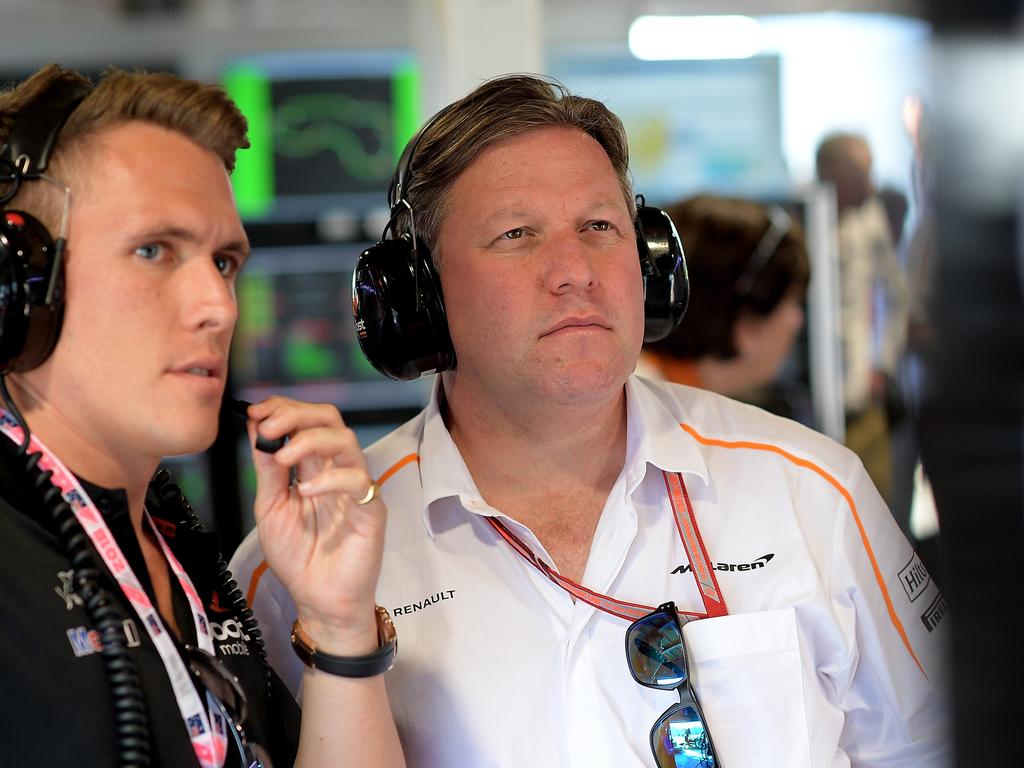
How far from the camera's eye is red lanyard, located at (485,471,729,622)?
151cm

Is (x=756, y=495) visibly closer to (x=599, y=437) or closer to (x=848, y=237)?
(x=599, y=437)

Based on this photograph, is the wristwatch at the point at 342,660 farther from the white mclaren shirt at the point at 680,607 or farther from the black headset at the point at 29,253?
the black headset at the point at 29,253

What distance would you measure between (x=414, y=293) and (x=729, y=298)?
1.29 metres

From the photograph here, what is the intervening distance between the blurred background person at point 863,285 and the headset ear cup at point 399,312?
2.19m

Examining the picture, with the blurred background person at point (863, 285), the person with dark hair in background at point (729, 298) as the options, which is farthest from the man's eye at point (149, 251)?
the blurred background person at point (863, 285)

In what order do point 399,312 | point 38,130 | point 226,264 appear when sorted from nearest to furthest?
point 38,130 → point 226,264 → point 399,312

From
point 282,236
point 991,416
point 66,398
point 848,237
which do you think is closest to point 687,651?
point 66,398

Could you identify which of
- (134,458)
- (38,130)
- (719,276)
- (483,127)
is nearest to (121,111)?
(38,130)

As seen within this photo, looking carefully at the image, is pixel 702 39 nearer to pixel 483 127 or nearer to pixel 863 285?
pixel 863 285

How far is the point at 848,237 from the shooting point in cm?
385

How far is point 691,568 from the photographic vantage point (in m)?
1.56

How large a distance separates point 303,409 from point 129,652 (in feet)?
1.06

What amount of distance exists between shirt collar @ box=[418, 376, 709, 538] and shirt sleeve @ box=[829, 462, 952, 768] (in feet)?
0.76

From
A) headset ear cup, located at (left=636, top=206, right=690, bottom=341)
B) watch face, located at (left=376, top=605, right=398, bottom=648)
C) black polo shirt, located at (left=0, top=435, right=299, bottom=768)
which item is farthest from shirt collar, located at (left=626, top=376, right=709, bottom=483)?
black polo shirt, located at (left=0, top=435, right=299, bottom=768)
